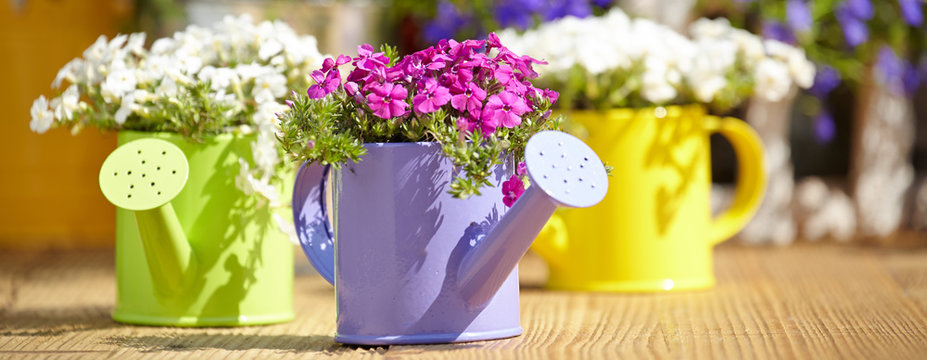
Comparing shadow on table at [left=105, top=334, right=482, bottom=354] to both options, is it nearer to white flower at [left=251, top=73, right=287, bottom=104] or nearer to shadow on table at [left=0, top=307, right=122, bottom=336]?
shadow on table at [left=0, top=307, right=122, bottom=336]

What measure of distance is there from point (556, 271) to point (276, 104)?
63 cm

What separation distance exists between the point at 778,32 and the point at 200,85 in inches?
58.8

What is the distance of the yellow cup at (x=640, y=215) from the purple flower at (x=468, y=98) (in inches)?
24.8

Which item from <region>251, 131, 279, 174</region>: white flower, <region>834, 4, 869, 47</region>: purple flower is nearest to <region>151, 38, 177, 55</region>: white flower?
<region>251, 131, 279, 174</region>: white flower

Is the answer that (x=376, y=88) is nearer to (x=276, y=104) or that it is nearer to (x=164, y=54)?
(x=276, y=104)

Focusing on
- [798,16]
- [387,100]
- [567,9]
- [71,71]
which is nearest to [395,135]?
[387,100]

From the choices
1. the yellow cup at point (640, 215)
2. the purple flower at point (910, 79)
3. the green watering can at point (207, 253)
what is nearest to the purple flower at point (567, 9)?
the yellow cup at point (640, 215)

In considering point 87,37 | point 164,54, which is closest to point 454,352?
point 164,54

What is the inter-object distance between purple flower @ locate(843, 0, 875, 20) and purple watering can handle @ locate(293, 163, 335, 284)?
1.54 metres

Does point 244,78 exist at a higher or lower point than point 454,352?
higher

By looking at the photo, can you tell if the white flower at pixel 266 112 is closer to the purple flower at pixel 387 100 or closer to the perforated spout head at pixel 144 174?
the perforated spout head at pixel 144 174

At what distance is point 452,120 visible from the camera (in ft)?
3.64

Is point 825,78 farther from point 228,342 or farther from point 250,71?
point 228,342

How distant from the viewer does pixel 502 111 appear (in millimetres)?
1099
